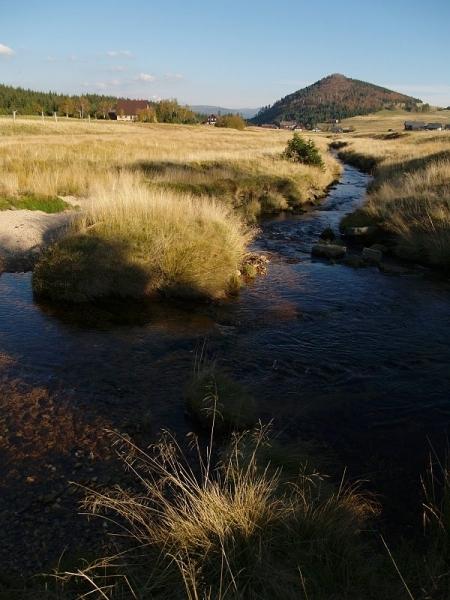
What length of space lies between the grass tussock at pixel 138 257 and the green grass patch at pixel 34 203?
6.19 metres

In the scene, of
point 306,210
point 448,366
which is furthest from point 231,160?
point 448,366

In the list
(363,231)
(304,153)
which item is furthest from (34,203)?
(304,153)

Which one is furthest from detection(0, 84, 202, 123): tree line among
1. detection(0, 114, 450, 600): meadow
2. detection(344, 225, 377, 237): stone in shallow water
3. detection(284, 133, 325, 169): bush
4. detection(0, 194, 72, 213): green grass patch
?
detection(0, 114, 450, 600): meadow

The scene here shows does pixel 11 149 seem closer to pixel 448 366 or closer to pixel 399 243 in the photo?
pixel 399 243

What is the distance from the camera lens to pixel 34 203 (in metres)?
18.1

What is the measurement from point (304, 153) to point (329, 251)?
21464 mm

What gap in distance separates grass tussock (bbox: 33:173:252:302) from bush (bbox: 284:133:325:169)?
23.1m

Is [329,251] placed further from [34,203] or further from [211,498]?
[211,498]

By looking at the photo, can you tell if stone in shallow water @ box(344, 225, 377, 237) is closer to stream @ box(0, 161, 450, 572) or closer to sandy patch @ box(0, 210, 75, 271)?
stream @ box(0, 161, 450, 572)

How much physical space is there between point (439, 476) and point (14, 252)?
→ 12104 mm

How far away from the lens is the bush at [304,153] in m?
33.5

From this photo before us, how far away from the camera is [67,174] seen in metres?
22.1

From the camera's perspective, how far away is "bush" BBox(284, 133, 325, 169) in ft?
110

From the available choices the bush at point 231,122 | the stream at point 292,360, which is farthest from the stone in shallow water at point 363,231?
the bush at point 231,122
